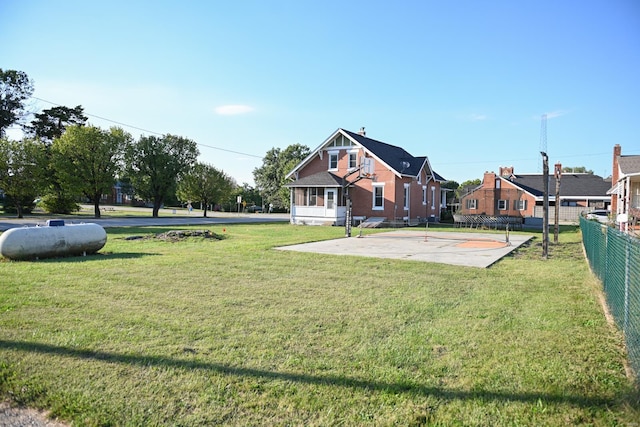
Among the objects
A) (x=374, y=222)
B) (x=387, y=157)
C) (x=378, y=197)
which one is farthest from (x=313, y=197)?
(x=387, y=157)

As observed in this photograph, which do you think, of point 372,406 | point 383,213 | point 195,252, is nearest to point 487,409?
point 372,406

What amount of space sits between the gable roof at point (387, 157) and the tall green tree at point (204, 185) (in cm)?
1817

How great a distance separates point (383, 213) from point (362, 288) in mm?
23436

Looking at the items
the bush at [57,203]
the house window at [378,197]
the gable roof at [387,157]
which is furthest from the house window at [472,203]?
the bush at [57,203]

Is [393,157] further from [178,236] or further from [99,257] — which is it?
[99,257]

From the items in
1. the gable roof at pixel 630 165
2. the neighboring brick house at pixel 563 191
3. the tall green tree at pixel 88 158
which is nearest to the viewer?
the gable roof at pixel 630 165

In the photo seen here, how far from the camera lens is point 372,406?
3326 mm

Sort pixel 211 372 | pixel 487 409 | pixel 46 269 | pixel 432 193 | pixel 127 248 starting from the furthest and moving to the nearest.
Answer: pixel 432 193 → pixel 127 248 → pixel 46 269 → pixel 211 372 → pixel 487 409

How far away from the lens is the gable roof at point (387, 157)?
30.7 m

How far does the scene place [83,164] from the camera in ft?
119

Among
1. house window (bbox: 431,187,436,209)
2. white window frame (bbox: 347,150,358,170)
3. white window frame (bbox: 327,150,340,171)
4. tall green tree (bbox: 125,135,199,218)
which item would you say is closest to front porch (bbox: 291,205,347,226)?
white window frame (bbox: 347,150,358,170)

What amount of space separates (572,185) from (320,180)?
123 ft

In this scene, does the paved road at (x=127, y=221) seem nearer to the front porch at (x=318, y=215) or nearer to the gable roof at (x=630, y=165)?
the front porch at (x=318, y=215)

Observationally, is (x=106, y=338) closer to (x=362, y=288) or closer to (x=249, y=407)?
(x=249, y=407)
